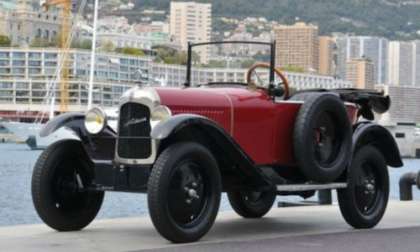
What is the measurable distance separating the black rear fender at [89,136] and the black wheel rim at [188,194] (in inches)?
28.8

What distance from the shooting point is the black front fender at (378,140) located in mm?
10891

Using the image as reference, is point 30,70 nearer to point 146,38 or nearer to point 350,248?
point 146,38

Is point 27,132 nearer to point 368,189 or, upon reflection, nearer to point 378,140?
point 378,140

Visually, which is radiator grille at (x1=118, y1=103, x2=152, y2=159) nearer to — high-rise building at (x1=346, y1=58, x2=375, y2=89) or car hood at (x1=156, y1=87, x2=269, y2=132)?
car hood at (x1=156, y1=87, x2=269, y2=132)

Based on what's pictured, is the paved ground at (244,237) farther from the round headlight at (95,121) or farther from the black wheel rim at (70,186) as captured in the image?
the round headlight at (95,121)

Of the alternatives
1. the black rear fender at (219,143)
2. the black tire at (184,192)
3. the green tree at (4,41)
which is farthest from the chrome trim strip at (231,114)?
the green tree at (4,41)

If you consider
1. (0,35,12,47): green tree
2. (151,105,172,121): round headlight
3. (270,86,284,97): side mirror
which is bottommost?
(151,105,172,121): round headlight

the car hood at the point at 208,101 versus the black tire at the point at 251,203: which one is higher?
the car hood at the point at 208,101

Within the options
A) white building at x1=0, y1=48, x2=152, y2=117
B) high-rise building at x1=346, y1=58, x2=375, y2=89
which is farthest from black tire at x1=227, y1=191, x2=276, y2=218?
high-rise building at x1=346, y1=58, x2=375, y2=89

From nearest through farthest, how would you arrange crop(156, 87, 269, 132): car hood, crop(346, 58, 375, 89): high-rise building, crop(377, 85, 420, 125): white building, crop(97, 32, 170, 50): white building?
crop(156, 87, 269, 132): car hood
crop(346, 58, 375, 89): high-rise building
crop(97, 32, 170, 50): white building
crop(377, 85, 420, 125): white building

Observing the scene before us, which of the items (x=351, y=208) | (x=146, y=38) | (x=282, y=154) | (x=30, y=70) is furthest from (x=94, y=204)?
(x=146, y=38)

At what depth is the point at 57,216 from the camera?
9688 mm

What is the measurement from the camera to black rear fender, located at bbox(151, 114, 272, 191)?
8766 mm

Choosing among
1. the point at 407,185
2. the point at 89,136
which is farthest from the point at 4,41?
the point at 89,136
